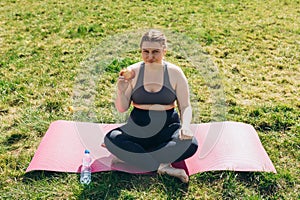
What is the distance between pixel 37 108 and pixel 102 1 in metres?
4.31

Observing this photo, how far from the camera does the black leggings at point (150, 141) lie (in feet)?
9.73

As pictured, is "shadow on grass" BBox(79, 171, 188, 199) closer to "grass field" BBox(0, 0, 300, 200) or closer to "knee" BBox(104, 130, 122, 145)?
"grass field" BBox(0, 0, 300, 200)

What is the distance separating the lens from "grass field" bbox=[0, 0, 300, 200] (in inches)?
116

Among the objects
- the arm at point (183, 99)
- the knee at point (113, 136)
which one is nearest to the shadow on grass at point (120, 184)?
the knee at point (113, 136)

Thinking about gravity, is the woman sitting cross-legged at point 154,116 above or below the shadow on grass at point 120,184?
above

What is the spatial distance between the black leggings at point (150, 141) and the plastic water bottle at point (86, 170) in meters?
0.18

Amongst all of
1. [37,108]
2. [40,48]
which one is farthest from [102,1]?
[37,108]

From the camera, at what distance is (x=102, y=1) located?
7.90 m

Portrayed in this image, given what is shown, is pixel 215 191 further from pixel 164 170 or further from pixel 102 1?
pixel 102 1

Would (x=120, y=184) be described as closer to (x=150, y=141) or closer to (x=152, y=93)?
(x=150, y=141)

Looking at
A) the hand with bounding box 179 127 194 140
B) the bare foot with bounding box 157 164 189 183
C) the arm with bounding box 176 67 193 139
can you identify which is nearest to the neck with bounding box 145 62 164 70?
the arm with bounding box 176 67 193 139

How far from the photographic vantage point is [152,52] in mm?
2916

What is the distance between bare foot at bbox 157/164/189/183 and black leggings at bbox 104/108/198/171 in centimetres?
5

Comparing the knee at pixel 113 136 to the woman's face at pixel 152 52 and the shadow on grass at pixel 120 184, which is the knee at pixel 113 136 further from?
the woman's face at pixel 152 52
